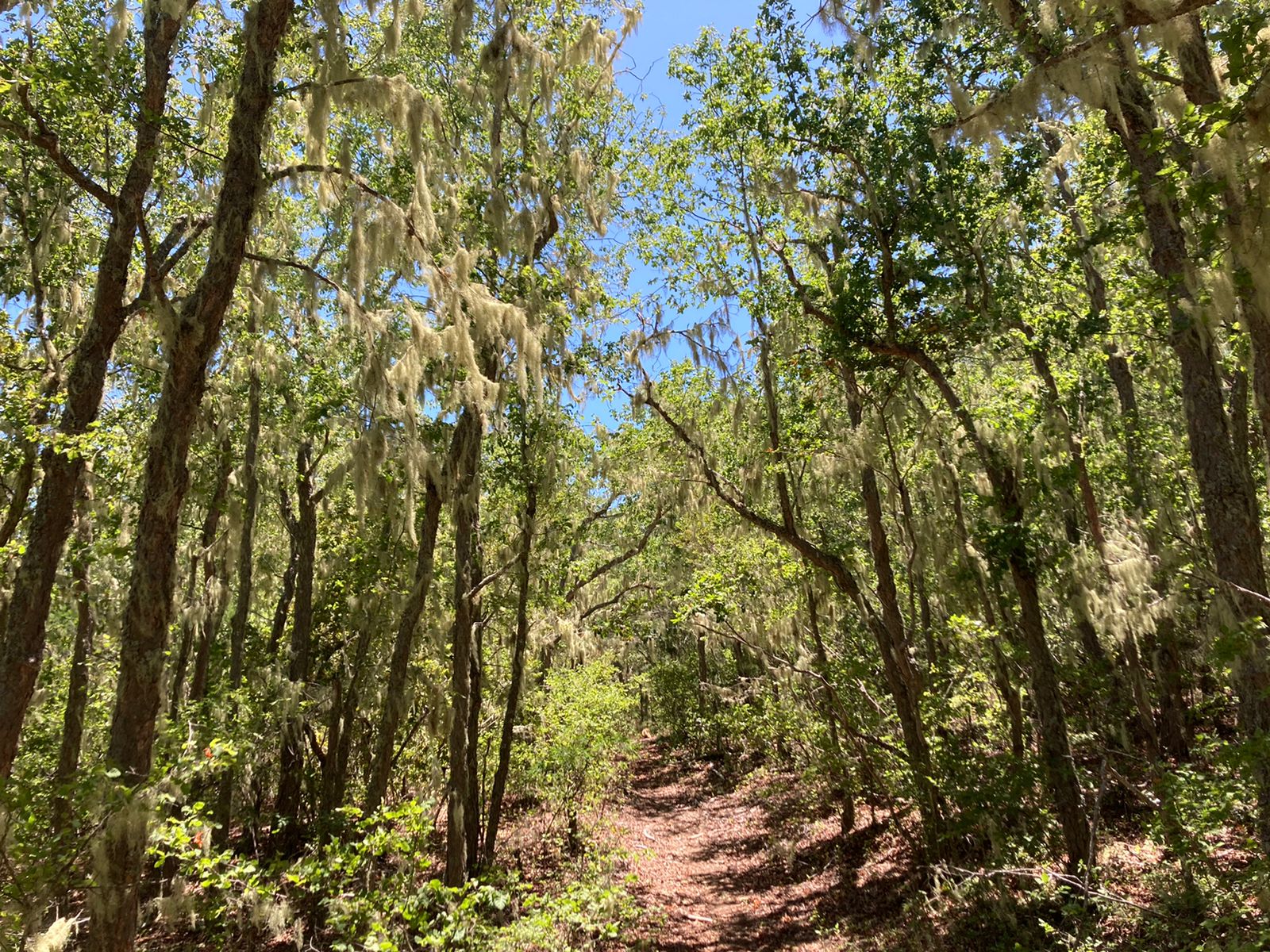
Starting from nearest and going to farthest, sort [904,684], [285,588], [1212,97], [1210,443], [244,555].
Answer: [1212,97] → [1210,443] → [904,684] → [244,555] → [285,588]

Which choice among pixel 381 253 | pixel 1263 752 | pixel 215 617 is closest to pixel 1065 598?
pixel 1263 752

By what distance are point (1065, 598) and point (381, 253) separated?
306 inches

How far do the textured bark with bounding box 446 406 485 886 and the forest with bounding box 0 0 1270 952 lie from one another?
8cm

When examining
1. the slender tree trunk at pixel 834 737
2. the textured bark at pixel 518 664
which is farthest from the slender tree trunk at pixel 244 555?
the slender tree trunk at pixel 834 737

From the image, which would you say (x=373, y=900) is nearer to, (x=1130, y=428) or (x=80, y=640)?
(x=80, y=640)

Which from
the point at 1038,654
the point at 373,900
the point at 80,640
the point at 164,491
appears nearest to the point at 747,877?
the point at 1038,654

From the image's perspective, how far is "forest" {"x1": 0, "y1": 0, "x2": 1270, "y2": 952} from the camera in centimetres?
451

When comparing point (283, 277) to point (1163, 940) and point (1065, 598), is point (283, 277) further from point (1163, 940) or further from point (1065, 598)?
point (1163, 940)

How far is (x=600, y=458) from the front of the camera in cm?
1082

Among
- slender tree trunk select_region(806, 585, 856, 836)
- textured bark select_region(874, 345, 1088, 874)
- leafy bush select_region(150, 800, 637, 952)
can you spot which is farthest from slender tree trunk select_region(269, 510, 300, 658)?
textured bark select_region(874, 345, 1088, 874)

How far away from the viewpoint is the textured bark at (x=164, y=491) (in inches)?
157

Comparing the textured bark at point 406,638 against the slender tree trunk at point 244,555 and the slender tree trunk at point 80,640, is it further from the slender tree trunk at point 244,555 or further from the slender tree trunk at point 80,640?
the slender tree trunk at point 80,640

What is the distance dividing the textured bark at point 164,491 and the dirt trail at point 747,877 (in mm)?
5019

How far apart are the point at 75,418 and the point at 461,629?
3.88 meters
